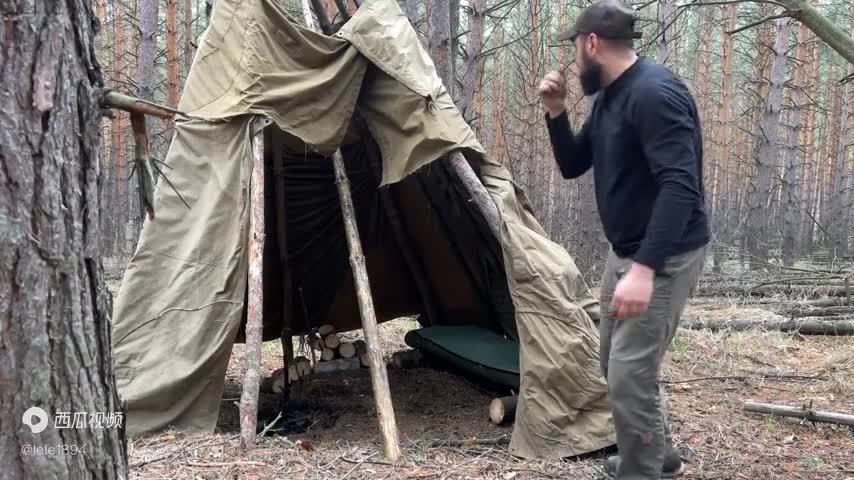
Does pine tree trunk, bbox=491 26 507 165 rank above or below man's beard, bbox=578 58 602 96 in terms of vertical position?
above

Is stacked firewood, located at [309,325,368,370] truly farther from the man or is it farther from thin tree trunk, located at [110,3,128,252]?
thin tree trunk, located at [110,3,128,252]

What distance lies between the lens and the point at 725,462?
3.69 metres

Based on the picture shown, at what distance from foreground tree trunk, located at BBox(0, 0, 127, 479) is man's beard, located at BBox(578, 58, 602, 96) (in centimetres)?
184

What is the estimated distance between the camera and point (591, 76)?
2846 mm

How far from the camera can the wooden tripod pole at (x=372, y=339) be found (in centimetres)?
381

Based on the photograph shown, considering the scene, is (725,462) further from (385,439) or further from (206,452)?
(206,452)

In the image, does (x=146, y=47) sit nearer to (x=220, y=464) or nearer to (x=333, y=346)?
(x=333, y=346)

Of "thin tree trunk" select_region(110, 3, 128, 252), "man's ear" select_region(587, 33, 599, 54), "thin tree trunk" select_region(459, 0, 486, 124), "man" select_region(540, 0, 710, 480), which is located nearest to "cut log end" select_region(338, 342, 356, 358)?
"thin tree trunk" select_region(459, 0, 486, 124)

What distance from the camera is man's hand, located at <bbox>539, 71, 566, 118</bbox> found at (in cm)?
313

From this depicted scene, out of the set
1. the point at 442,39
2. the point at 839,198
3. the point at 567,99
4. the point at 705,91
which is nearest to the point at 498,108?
the point at 567,99

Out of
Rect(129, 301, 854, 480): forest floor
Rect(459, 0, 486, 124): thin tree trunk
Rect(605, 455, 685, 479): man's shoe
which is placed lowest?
Rect(129, 301, 854, 480): forest floor

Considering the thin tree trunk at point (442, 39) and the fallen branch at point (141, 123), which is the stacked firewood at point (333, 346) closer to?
the thin tree trunk at point (442, 39)

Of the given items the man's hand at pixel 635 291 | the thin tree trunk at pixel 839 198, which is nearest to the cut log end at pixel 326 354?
the man's hand at pixel 635 291

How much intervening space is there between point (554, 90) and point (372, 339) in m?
1.84
